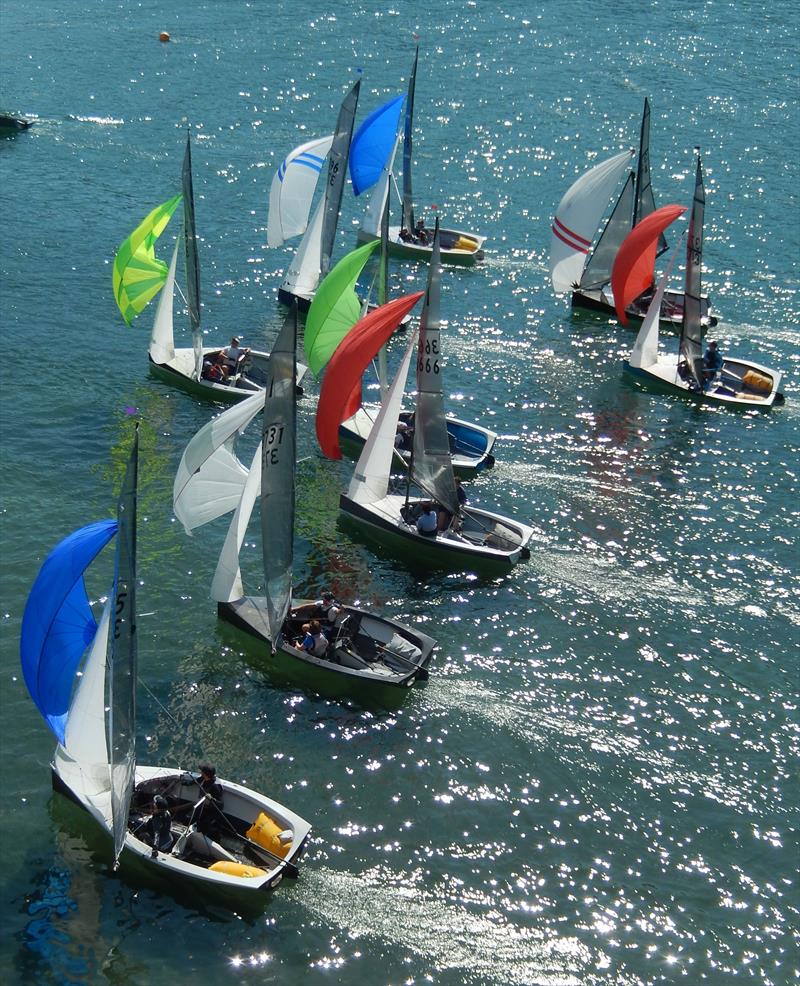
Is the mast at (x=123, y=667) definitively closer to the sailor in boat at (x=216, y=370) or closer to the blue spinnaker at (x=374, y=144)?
the sailor in boat at (x=216, y=370)

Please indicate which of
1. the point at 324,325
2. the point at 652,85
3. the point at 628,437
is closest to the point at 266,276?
the point at 324,325

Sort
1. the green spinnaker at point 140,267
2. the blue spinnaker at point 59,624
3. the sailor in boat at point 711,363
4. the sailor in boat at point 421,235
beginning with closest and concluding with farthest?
the blue spinnaker at point 59,624 < the green spinnaker at point 140,267 < the sailor in boat at point 711,363 < the sailor in boat at point 421,235

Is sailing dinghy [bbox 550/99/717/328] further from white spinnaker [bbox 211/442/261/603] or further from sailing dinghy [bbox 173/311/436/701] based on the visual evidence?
white spinnaker [bbox 211/442/261/603]

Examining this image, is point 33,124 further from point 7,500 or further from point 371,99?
point 7,500

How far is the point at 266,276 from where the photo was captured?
60281 mm

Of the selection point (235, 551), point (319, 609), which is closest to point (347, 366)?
point (235, 551)

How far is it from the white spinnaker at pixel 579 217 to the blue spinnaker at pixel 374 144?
8921 millimetres

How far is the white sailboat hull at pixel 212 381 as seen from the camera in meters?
47.0

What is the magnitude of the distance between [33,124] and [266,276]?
28124 millimetres

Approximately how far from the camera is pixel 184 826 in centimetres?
2742

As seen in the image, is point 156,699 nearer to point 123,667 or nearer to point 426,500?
point 123,667

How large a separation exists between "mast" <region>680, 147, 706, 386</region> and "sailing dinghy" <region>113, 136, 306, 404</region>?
16450mm

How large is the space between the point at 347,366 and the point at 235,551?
27.1 ft

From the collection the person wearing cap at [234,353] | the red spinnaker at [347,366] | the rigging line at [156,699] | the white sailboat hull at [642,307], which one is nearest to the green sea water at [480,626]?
the rigging line at [156,699]
